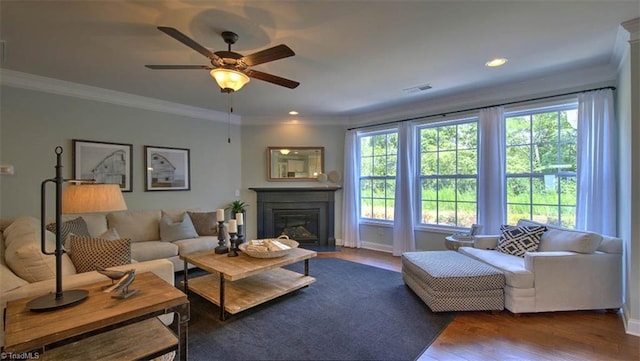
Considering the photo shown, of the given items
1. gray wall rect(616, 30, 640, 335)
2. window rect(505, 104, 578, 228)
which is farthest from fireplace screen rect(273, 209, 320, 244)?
gray wall rect(616, 30, 640, 335)

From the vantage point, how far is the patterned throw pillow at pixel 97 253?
7.28 ft

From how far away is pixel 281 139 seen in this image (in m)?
5.53

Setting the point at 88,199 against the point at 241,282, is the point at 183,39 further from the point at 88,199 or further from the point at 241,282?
the point at 241,282

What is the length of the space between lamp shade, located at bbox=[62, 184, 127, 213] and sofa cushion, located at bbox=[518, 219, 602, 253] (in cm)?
382

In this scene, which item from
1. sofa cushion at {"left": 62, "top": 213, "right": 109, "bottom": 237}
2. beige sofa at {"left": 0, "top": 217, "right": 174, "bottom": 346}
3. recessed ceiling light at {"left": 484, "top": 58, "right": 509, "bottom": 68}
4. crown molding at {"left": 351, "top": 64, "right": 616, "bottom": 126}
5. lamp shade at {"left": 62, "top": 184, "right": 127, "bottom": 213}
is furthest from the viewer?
sofa cushion at {"left": 62, "top": 213, "right": 109, "bottom": 237}

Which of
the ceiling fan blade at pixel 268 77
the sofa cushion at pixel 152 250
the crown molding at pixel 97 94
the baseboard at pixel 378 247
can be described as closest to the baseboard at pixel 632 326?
the baseboard at pixel 378 247

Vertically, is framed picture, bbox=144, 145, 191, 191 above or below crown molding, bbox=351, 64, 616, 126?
below

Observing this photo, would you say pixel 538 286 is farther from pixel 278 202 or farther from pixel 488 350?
pixel 278 202

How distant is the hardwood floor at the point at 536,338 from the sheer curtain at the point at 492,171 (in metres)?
1.39

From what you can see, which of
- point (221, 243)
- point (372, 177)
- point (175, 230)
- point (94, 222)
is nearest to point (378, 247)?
point (372, 177)

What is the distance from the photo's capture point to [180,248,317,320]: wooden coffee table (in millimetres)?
2607

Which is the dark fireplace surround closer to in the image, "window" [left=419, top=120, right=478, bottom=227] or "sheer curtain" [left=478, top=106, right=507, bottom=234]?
"window" [left=419, top=120, right=478, bottom=227]

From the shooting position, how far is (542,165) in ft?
12.0

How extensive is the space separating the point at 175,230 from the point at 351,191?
9.90 feet
